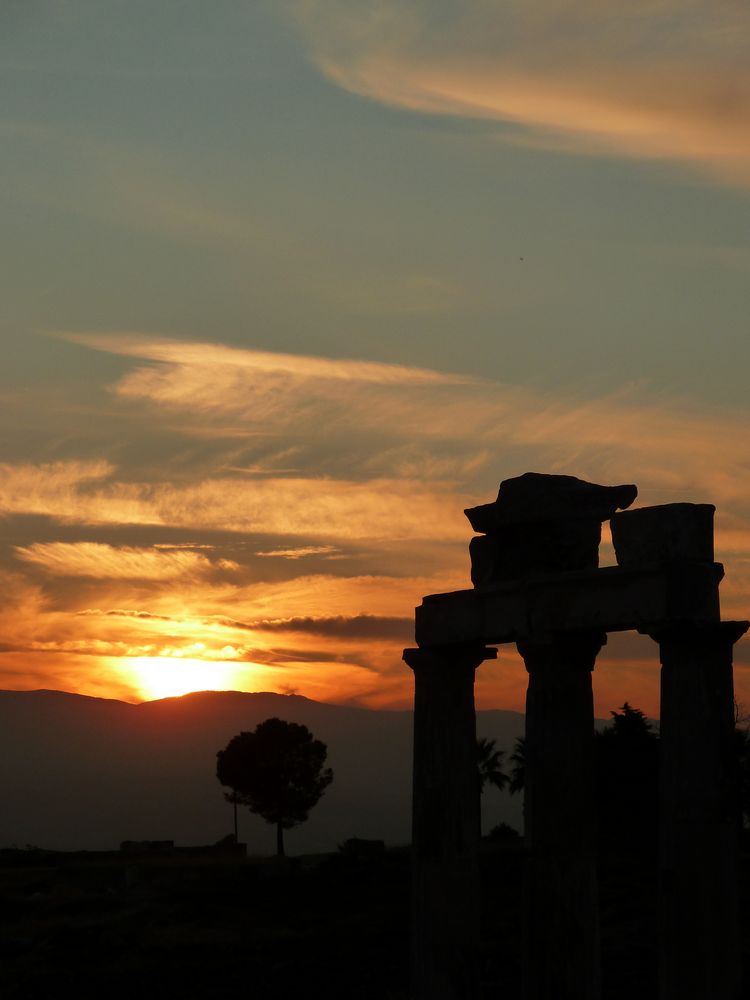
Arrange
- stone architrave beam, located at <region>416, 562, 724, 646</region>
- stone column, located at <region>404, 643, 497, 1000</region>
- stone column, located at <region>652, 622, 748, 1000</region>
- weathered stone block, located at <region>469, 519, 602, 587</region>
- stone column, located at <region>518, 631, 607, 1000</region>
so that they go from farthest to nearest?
stone column, located at <region>404, 643, 497, 1000</region>
weathered stone block, located at <region>469, 519, 602, 587</region>
stone column, located at <region>518, 631, 607, 1000</region>
stone architrave beam, located at <region>416, 562, 724, 646</region>
stone column, located at <region>652, 622, 748, 1000</region>

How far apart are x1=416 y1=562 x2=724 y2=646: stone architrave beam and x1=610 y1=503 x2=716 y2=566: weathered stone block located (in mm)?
212

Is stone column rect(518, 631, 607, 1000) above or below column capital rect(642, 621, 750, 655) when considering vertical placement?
below

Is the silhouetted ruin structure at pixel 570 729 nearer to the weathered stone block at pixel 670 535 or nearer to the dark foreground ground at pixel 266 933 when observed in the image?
the weathered stone block at pixel 670 535

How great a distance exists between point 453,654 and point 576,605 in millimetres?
3291

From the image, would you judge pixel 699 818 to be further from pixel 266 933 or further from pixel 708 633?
pixel 266 933

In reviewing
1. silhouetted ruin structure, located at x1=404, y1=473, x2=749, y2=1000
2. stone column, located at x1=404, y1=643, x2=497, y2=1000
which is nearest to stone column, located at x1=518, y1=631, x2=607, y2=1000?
silhouetted ruin structure, located at x1=404, y1=473, x2=749, y2=1000

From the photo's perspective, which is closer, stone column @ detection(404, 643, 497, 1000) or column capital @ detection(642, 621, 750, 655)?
column capital @ detection(642, 621, 750, 655)

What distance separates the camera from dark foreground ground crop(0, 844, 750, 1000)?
1604 inches

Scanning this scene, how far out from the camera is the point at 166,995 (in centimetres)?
4141

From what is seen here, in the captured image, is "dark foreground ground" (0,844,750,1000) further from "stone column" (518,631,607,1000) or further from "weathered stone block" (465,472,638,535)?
"weathered stone block" (465,472,638,535)

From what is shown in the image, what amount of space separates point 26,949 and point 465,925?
28.5 m

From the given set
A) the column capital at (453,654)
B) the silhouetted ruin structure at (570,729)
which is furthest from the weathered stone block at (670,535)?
the column capital at (453,654)

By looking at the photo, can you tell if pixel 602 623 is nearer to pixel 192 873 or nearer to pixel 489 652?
pixel 489 652

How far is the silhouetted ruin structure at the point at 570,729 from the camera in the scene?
23484 mm
